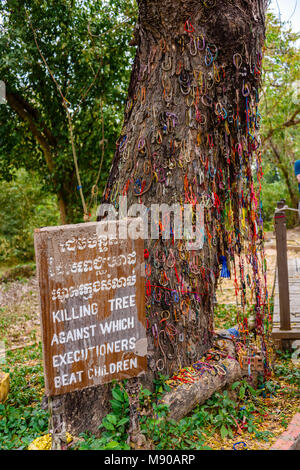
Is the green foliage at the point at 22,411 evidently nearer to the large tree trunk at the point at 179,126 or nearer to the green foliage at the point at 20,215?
the large tree trunk at the point at 179,126

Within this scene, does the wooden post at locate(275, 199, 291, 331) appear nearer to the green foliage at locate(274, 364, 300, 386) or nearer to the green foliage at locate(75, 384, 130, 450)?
the green foliage at locate(274, 364, 300, 386)

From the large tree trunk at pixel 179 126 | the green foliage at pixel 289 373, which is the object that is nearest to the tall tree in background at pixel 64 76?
the large tree trunk at pixel 179 126

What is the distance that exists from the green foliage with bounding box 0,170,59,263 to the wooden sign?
1123 centimetres

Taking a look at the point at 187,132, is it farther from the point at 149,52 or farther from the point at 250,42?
the point at 250,42

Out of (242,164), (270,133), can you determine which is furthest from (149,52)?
(270,133)

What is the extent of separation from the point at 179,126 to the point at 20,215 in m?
11.5

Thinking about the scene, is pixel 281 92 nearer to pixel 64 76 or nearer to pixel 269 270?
pixel 269 270

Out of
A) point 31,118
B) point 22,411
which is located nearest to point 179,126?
point 22,411

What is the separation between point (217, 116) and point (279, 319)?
9.85 ft

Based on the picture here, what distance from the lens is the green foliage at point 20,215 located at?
45.3 feet

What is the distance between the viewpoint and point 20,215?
1402 centimetres

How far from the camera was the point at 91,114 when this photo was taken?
352 inches

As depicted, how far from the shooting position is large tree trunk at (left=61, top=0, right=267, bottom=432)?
11.4 ft

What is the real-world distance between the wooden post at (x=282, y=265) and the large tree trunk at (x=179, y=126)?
1.39 metres
